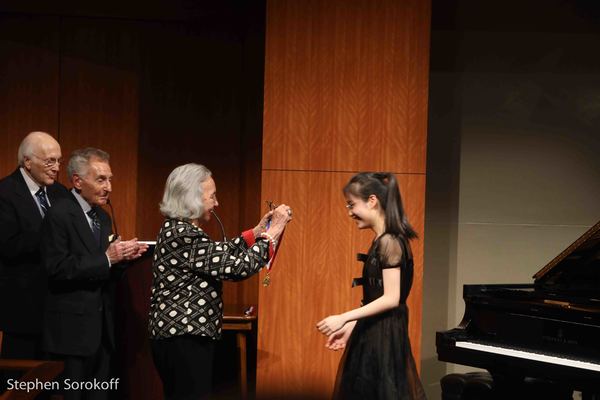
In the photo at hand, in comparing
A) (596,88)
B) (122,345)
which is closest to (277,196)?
(122,345)

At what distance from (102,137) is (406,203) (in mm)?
2433

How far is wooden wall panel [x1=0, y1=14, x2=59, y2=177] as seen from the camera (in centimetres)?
605

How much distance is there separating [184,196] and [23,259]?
107cm

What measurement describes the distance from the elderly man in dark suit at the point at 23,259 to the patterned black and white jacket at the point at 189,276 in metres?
0.85

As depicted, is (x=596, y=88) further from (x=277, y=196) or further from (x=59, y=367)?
(x=59, y=367)

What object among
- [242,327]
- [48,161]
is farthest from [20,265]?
[242,327]

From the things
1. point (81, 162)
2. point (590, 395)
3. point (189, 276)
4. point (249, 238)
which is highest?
point (81, 162)

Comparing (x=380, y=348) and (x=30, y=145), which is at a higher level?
(x=30, y=145)

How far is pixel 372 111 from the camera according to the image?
16.4 feet

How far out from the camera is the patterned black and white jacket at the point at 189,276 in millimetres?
3486

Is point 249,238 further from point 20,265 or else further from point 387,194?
point 20,265

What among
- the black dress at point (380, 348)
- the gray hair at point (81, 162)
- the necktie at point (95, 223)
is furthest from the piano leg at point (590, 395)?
the gray hair at point (81, 162)

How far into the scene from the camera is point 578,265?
4137mm

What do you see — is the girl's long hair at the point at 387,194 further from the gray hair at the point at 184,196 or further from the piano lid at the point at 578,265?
the piano lid at the point at 578,265
